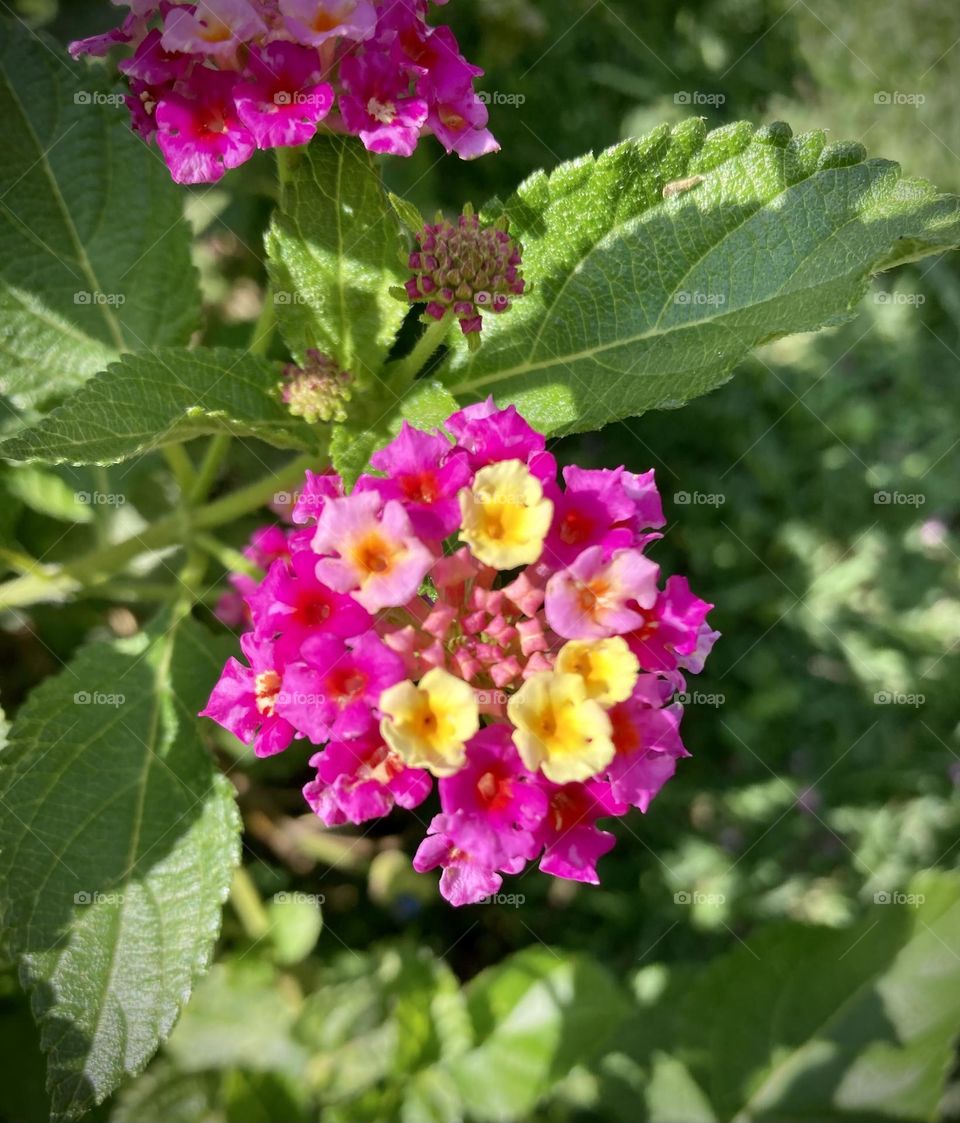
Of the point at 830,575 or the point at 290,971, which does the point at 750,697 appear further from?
the point at 290,971

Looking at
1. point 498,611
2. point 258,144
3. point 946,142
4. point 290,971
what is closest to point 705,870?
point 290,971

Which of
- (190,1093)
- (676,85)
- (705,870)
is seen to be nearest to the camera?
(190,1093)

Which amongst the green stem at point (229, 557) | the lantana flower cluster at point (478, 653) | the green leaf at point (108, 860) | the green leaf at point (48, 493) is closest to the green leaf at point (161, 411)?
the lantana flower cluster at point (478, 653)

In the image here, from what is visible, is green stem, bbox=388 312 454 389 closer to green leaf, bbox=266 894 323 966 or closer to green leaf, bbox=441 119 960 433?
green leaf, bbox=441 119 960 433

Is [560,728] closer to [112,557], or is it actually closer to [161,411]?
[161,411]

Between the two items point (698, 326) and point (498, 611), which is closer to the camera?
point (498, 611)

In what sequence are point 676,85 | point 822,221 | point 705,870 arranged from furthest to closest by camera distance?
1. point 676,85
2. point 705,870
3. point 822,221

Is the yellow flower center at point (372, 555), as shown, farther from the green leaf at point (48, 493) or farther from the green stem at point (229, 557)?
the green leaf at point (48, 493)
